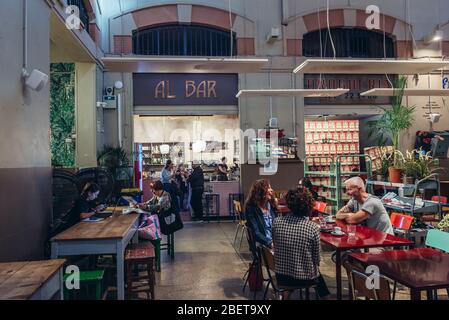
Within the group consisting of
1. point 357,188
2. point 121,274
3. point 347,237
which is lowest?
point 121,274

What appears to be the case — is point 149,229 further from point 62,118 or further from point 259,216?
point 62,118

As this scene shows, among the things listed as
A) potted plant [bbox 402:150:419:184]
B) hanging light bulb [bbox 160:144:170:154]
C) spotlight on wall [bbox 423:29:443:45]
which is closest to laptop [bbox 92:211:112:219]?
potted plant [bbox 402:150:419:184]

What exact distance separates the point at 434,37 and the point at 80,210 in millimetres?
9282

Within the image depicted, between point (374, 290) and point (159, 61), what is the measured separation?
3.70 metres

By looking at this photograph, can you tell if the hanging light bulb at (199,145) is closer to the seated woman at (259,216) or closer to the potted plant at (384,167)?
the potted plant at (384,167)

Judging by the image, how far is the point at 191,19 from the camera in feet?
29.6

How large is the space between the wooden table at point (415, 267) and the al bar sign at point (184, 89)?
6704 millimetres

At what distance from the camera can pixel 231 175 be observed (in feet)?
33.3

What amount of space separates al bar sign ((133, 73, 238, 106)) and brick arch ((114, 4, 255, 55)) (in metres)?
0.80

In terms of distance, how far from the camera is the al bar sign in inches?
355

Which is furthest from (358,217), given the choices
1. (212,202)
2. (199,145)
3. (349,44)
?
(199,145)

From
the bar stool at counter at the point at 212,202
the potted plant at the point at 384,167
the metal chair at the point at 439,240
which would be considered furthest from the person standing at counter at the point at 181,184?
the metal chair at the point at 439,240
